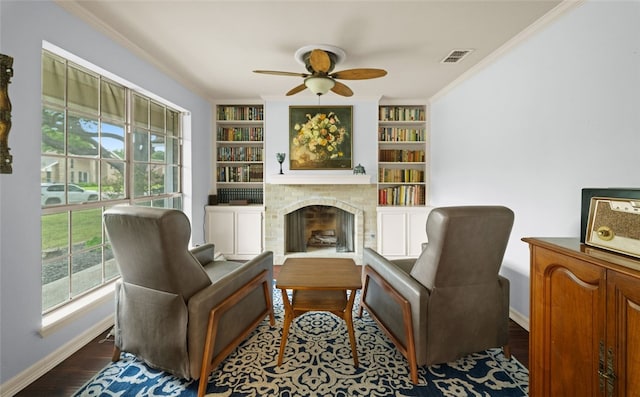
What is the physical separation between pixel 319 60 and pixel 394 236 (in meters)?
2.83

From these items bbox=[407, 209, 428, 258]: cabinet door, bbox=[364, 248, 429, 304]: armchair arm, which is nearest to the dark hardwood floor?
bbox=[364, 248, 429, 304]: armchair arm

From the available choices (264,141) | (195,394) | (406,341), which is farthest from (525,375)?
(264,141)

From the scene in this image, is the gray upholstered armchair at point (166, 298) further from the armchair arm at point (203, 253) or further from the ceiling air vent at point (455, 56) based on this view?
the ceiling air vent at point (455, 56)

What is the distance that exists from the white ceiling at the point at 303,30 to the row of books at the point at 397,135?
3.97 ft

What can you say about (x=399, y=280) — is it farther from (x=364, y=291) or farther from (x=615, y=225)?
(x=615, y=225)

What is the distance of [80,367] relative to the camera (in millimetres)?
1797

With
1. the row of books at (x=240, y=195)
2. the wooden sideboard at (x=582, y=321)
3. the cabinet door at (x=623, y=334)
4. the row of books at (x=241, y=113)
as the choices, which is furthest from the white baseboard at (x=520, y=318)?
the row of books at (x=241, y=113)

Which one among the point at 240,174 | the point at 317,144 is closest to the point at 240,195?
the point at 240,174

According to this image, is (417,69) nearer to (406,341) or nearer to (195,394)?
(406,341)

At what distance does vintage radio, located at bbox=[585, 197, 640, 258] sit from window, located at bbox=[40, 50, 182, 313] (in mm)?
3177

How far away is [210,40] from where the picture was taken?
246cm

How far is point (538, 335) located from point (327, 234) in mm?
3392

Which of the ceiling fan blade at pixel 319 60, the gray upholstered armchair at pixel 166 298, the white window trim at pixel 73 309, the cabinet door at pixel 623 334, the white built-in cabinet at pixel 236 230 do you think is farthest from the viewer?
the white built-in cabinet at pixel 236 230

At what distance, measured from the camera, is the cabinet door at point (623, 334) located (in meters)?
0.92
